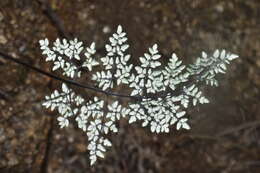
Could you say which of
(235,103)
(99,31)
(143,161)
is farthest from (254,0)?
(143,161)

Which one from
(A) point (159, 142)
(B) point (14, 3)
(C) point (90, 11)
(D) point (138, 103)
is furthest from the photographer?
(A) point (159, 142)

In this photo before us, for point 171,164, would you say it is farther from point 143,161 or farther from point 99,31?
point 99,31

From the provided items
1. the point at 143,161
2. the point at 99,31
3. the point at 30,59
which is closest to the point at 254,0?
the point at 99,31

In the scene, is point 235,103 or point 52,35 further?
point 235,103

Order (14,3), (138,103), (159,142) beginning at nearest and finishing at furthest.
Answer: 1. (138,103)
2. (14,3)
3. (159,142)

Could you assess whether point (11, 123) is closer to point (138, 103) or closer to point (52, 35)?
point (52, 35)

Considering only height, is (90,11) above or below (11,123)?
above

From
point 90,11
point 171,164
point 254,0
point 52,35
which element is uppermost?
point 254,0

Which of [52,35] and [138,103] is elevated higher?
[52,35]
